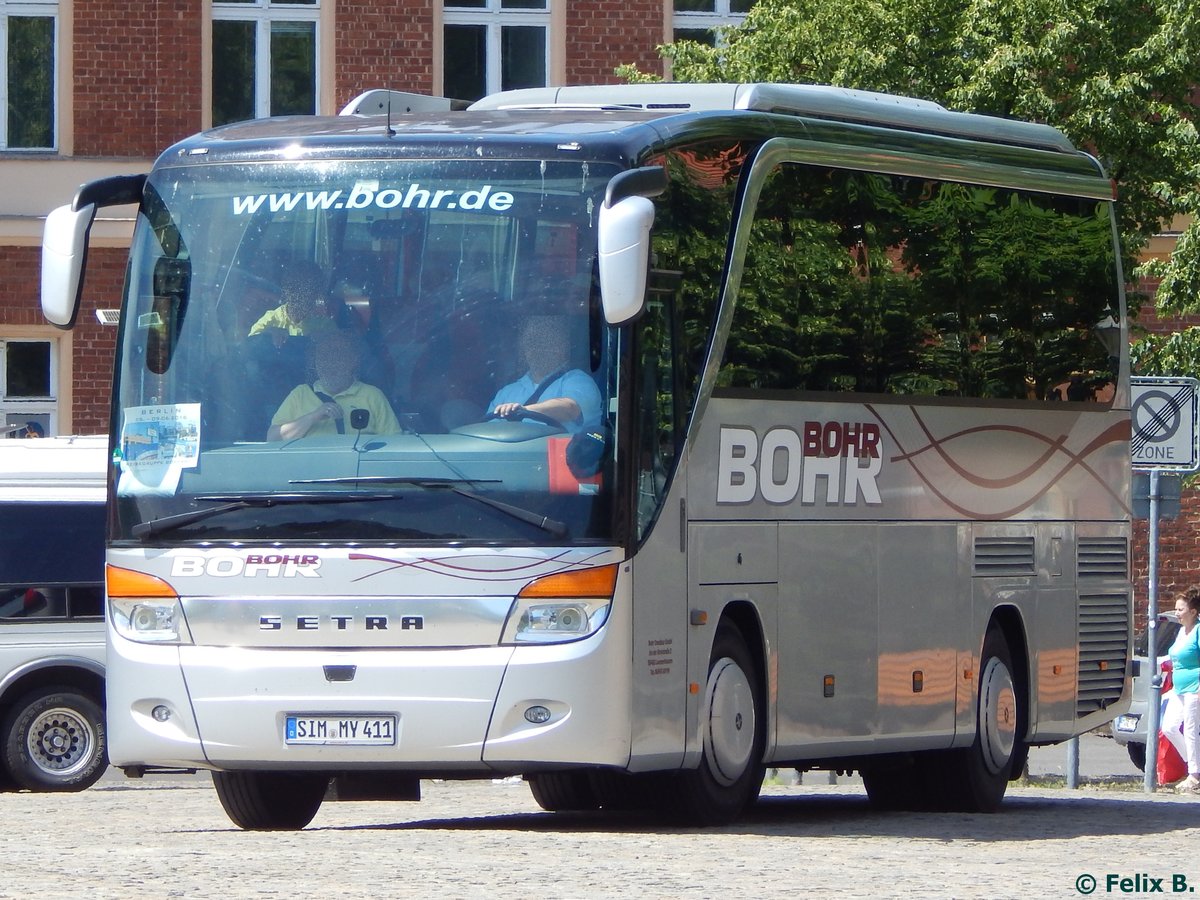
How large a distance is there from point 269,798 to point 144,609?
1418 mm

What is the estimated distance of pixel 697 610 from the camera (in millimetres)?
11461

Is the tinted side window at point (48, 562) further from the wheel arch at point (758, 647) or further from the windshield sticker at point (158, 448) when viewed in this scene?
the wheel arch at point (758, 647)

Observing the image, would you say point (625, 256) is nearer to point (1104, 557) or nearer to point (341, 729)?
point (341, 729)

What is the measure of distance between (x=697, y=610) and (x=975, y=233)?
363cm

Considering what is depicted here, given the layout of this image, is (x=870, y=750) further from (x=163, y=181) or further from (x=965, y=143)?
(x=163, y=181)

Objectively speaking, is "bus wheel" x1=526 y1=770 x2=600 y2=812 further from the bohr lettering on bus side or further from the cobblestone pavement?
the bohr lettering on bus side

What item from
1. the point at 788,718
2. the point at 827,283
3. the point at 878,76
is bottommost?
the point at 788,718

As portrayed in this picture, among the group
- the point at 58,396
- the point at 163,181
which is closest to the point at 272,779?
the point at 163,181

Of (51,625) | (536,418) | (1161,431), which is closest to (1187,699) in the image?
(1161,431)

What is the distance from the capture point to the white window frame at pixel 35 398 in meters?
29.2

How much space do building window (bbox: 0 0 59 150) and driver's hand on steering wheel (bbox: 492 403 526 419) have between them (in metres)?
19.7

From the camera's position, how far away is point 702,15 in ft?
99.1

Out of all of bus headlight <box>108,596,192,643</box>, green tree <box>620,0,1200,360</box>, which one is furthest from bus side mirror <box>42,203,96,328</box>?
green tree <box>620,0,1200,360</box>

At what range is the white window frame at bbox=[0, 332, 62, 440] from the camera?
29188 mm
